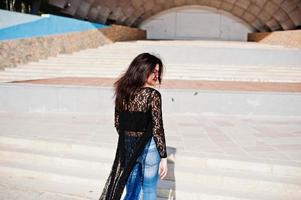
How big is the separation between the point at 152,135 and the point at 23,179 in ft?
8.24

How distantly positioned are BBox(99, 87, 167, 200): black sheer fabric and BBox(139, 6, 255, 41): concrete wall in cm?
3225

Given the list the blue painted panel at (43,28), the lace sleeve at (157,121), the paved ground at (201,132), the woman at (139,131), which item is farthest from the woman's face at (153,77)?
the blue painted panel at (43,28)

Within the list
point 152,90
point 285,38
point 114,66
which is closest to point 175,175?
point 152,90

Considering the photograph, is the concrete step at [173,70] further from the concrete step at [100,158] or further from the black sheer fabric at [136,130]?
the black sheer fabric at [136,130]

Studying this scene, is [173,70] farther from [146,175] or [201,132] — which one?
[146,175]

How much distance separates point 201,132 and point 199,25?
29.9 m

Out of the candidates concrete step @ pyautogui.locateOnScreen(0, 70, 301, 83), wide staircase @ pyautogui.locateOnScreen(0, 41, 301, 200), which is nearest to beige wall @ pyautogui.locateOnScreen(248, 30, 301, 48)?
concrete step @ pyautogui.locateOnScreen(0, 70, 301, 83)

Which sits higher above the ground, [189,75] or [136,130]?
[136,130]

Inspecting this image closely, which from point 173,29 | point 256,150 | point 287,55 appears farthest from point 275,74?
point 173,29

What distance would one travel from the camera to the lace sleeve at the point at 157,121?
2.46 meters

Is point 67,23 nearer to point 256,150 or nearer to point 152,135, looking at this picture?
point 256,150

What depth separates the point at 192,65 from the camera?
39.8ft

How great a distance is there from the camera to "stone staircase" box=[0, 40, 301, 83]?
10.7 m

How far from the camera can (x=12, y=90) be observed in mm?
7242
